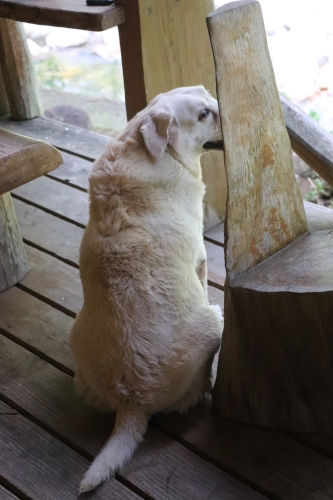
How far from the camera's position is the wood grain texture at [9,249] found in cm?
341

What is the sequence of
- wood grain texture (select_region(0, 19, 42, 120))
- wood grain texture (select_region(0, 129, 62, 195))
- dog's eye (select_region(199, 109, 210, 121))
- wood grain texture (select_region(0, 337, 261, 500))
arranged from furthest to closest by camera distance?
wood grain texture (select_region(0, 19, 42, 120)) < wood grain texture (select_region(0, 129, 62, 195)) < dog's eye (select_region(199, 109, 210, 121)) < wood grain texture (select_region(0, 337, 261, 500))

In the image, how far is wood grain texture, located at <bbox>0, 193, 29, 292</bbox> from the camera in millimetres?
3406

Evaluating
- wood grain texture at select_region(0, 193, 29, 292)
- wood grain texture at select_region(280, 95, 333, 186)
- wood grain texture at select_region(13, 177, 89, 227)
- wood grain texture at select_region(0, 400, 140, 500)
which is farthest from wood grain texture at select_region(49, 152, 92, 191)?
wood grain texture at select_region(0, 400, 140, 500)

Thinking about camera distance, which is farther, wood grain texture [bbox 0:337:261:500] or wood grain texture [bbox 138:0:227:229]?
wood grain texture [bbox 138:0:227:229]

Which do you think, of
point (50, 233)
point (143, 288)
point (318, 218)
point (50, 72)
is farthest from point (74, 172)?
point (50, 72)

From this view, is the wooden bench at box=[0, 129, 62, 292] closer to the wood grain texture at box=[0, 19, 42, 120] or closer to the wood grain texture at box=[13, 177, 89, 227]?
the wood grain texture at box=[13, 177, 89, 227]

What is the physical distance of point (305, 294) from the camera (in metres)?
2.13

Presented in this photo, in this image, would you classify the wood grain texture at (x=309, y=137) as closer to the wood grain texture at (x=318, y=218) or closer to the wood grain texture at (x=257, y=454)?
the wood grain texture at (x=318, y=218)

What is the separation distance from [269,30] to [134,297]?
16.6 ft

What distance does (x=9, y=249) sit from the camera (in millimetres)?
3465

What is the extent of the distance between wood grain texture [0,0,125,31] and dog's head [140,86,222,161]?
2.01ft

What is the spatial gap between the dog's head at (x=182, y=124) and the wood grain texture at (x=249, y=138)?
36 centimetres

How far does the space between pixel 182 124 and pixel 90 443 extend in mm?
1366

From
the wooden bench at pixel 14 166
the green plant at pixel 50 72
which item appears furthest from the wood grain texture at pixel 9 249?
the green plant at pixel 50 72
